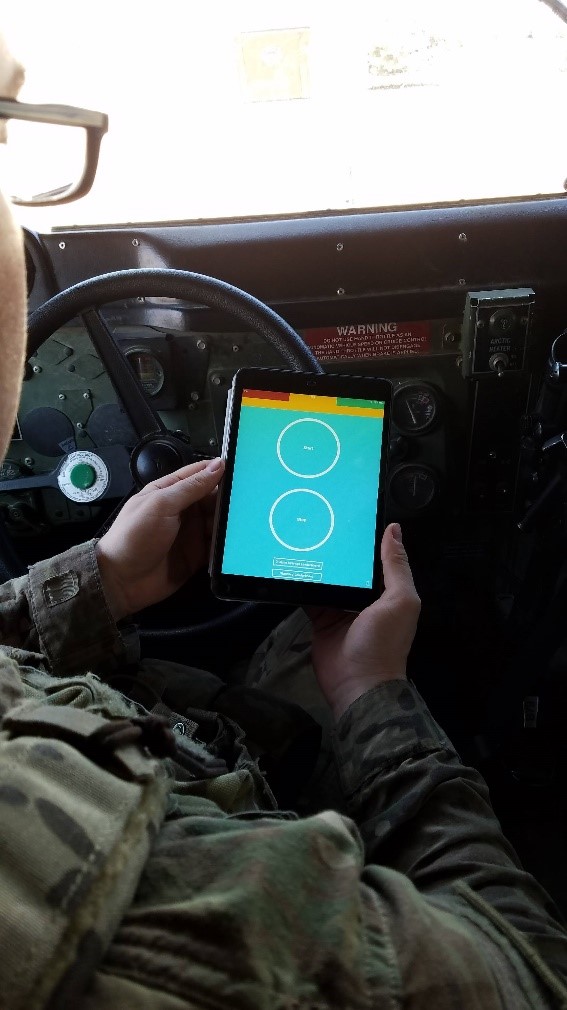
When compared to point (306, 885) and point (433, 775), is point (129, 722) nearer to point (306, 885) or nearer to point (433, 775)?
point (306, 885)

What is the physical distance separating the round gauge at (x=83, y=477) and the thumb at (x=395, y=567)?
610 mm

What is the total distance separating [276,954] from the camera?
1.44 ft

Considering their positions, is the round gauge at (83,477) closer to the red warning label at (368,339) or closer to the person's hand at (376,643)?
the red warning label at (368,339)

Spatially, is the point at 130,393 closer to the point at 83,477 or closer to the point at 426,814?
the point at 83,477

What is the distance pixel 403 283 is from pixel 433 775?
0.98 m

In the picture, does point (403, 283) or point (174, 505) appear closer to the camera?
point (174, 505)

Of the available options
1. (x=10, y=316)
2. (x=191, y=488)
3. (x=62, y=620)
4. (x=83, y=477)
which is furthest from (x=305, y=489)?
(x=10, y=316)

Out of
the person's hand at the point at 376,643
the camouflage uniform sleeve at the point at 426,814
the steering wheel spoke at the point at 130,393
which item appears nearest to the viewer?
the camouflage uniform sleeve at the point at 426,814

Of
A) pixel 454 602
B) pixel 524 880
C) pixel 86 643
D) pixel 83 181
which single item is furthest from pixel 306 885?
pixel 454 602

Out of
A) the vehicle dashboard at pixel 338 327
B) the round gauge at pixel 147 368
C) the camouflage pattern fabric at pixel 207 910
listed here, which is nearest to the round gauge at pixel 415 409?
the vehicle dashboard at pixel 338 327

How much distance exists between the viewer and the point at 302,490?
1.12m

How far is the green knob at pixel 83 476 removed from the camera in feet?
4.71

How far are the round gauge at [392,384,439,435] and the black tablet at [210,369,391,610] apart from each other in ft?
1.43

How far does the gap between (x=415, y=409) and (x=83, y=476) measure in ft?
2.19
